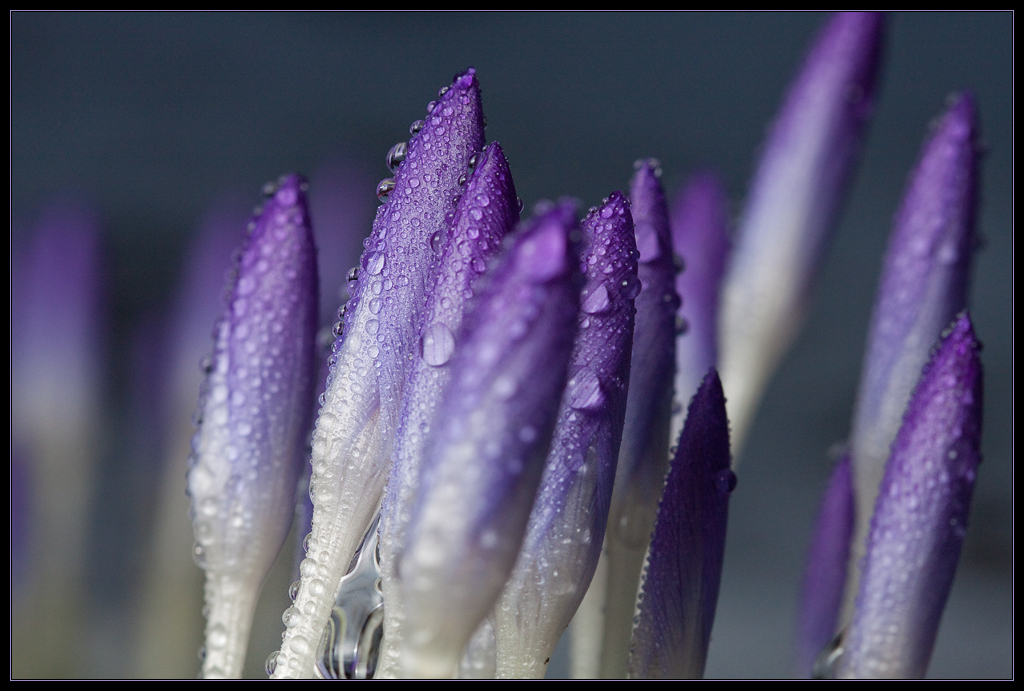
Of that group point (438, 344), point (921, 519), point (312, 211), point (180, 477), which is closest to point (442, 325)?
point (438, 344)

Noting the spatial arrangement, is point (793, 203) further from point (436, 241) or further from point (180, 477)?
point (180, 477)

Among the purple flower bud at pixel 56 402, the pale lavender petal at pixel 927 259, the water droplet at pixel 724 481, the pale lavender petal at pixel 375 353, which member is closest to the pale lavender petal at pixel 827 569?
the pale lavender petal at pixel 927 259

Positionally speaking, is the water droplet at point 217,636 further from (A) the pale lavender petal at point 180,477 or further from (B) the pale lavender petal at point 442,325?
(A) the pale lavender petal at point 180,477

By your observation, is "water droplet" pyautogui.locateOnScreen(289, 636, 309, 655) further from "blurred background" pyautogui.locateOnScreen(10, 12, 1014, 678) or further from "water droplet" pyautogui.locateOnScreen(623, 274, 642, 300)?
"blurred background" pyautogui.locateOnScreen(10, 12, 1014, 678)

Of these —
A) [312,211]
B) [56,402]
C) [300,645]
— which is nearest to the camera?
[300,645]

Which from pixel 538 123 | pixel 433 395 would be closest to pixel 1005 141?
pixel 538 123

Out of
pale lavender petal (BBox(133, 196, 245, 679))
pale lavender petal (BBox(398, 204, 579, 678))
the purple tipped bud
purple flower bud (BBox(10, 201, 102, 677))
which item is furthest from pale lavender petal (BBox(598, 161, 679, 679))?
purple flower bud (BBox(10, 201, 102, 677))

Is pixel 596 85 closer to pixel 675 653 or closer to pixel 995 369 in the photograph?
pixel 995 369
